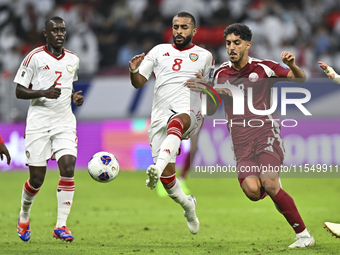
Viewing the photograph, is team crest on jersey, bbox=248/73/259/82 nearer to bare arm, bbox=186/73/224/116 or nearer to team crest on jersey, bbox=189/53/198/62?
bare arm, bbox=186/73/224/116

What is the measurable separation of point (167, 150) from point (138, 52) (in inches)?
376

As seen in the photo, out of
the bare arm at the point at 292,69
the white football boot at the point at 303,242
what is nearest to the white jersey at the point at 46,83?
the bare arm at the point at 292,69

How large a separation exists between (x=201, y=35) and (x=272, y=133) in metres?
9.53

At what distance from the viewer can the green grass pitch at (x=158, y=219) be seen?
6176mm

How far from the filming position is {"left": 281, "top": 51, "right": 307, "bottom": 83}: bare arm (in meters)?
5.81

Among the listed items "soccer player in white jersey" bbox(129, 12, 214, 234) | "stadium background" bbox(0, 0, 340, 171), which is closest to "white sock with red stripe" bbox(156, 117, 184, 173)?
"soccer player in white jersey" bbox(129, 12, 214, 234)

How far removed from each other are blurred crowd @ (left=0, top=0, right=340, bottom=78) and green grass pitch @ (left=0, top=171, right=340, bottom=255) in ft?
11.8

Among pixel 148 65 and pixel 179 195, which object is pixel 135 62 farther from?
pixel 179 195

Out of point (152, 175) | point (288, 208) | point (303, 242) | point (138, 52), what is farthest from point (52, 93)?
point (138, 52)

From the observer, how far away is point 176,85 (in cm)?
668

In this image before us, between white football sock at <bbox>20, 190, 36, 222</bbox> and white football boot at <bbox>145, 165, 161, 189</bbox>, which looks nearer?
white football boot at <bbox>145, 165, 161, 189</bbox>

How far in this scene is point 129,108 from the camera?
44.6 ft

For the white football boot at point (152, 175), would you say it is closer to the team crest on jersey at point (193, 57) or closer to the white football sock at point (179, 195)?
the white football sock at point (179, 195)

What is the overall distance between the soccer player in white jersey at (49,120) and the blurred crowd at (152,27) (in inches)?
302
